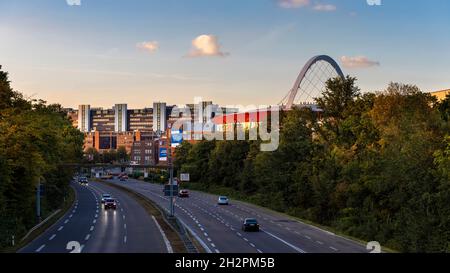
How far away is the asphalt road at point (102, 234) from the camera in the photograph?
125 feet

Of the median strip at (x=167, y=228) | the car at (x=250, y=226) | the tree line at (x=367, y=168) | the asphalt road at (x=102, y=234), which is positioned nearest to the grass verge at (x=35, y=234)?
the asphalt road at (x=102, y=234)

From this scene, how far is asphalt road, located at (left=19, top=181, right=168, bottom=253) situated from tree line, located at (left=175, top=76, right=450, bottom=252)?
776 inches

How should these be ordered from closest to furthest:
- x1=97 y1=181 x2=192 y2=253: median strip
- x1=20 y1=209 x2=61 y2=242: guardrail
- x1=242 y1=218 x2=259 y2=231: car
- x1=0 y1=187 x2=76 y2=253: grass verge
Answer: x1=97 y1=181 x2=192 y2=253: median strip < x1=0 y1=187 x2=76 y2=253: grass verge < x1=20 y1=209 x2=61 y2=242: guardrail < x1=242 y1=218 x2=259 y2=231: car

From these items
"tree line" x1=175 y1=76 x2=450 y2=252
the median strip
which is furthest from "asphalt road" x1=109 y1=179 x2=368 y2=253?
"tree line" x1=175 y1=76 x2=450 y2=252

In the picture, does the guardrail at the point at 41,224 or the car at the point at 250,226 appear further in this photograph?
the car at the point at 250,226

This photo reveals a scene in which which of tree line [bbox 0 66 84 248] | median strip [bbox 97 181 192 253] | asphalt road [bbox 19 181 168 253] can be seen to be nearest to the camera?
median strip [bbox 97 181 192 253]

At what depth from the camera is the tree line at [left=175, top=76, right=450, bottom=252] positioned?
48.0 metres

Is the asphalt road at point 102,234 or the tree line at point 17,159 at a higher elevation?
the tree line at point 17,159

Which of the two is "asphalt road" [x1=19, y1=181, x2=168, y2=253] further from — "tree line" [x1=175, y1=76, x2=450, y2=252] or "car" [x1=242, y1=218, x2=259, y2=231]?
"tree line" [x1=175, y1=76, x2=450, y2=252]

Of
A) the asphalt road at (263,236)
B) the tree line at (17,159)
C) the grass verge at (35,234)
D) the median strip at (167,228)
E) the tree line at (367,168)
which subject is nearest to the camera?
the median strip at (167,228)

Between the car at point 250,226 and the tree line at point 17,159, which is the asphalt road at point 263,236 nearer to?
the car at point 250,226

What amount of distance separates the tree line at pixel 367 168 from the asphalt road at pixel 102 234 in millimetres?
19705

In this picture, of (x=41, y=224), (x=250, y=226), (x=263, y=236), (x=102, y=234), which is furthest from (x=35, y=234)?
(x=263, y=236)
